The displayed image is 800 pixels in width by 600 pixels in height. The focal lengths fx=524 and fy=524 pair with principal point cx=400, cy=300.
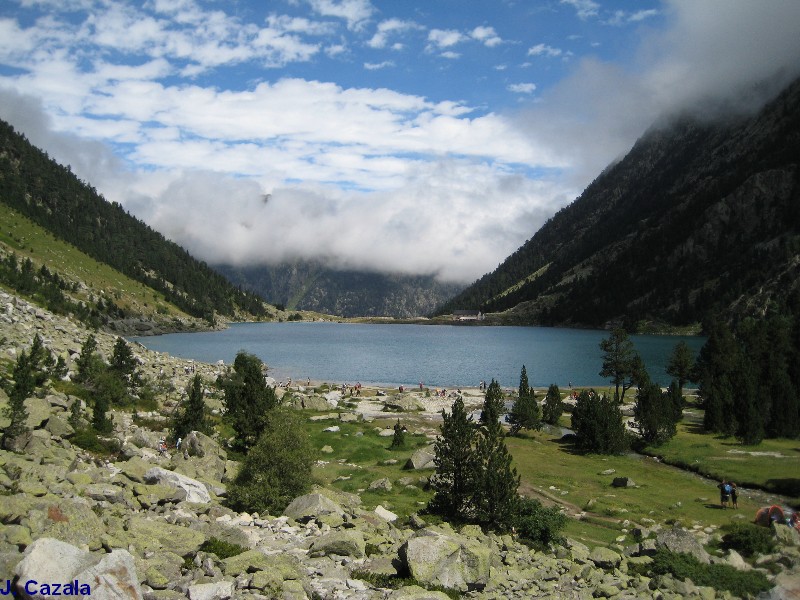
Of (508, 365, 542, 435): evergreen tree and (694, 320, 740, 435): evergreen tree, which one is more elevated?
(694, 320, 740, 435): evergreen tree

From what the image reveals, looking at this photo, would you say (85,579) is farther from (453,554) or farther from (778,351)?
(778,351)

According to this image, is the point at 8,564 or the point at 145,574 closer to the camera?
the point at 8,564

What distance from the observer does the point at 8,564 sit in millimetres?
12250

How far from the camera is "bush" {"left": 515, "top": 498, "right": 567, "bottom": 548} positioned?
25.4m

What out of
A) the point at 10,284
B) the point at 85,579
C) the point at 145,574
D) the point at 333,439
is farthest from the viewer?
the point at 10,284

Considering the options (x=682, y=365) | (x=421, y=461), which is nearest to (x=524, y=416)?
(x=421, y=461)

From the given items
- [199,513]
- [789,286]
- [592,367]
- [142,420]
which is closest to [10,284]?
[142,420]

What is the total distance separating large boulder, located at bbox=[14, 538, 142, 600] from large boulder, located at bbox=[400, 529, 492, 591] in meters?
9.42

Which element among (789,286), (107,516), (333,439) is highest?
(789,286)

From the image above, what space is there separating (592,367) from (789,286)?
99891mm

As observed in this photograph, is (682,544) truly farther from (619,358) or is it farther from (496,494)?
(619,358)

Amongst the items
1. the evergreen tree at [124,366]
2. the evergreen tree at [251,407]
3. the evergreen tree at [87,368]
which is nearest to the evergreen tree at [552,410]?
the evergreen tree at [251,407]

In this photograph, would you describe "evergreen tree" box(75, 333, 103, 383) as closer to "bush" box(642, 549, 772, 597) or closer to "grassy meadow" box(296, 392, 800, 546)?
"grassy meadow" box(296, 392, 800, 546)

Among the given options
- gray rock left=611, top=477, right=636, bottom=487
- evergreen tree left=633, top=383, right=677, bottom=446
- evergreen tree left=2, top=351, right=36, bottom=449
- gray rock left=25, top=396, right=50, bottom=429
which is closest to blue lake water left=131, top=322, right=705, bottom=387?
evergreen tree left=633, top=383, right=677, bottom=446
